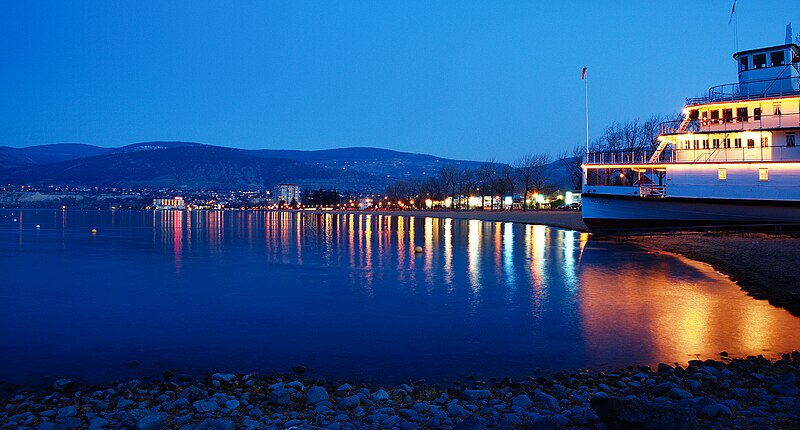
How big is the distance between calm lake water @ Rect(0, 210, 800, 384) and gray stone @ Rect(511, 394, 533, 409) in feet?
5.80

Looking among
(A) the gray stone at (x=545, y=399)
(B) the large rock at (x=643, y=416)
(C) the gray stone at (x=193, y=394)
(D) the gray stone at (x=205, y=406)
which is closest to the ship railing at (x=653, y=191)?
(A) the gray stone at (x=545, y=399)

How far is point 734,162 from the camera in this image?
43719 mm

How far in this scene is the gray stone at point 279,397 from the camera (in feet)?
27.9

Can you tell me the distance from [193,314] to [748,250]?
88.2ft

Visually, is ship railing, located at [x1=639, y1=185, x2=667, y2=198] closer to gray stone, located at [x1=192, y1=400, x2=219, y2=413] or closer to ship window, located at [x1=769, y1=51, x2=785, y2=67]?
ship window, located at [x1=769, y1=51, x2=785, y2=67]

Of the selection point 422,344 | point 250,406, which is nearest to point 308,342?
point 422,344

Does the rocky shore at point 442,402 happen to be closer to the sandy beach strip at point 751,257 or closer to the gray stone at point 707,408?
the gray stone at point 707,408

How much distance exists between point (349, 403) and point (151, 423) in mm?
2578

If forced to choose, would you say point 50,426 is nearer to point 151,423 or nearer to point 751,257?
point 151,423

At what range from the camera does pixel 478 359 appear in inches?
448

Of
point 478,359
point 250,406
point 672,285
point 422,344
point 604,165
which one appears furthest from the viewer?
point 604,165

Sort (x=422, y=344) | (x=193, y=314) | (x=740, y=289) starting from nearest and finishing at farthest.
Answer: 1. (x=422, y=344)
2. (x=193, y=314)
3. (x=740, y=289)

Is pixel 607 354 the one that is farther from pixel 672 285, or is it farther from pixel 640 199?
pixel 640 199

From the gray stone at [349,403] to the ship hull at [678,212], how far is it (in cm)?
4073
